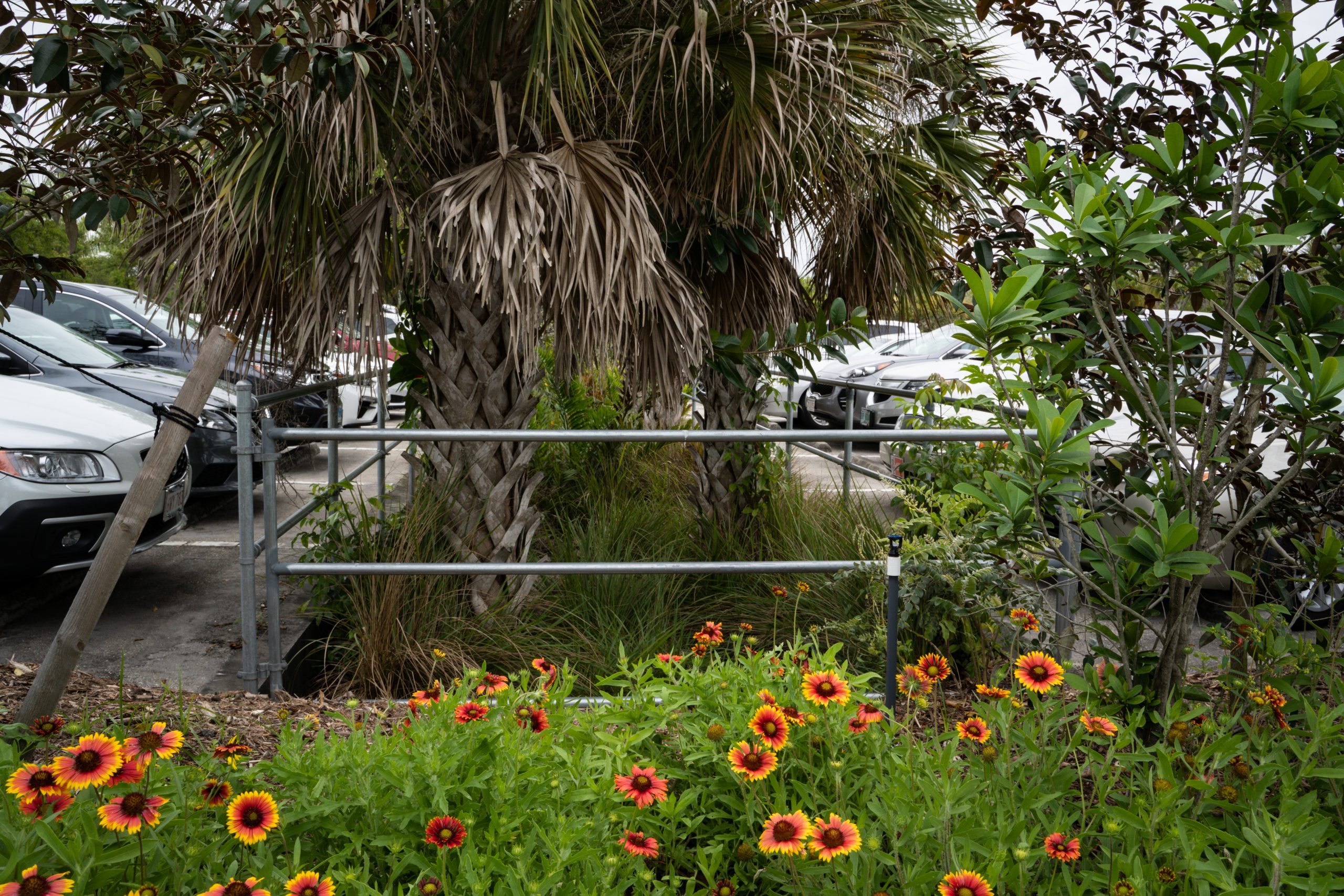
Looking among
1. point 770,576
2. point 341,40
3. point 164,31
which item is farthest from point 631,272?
point 164,31

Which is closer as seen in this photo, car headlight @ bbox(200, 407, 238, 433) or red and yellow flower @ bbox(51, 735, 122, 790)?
red and yellow flower @ bbox(51, 735, 122, 790)

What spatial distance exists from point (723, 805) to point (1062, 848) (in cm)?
75

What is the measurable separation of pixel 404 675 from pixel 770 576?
1755 millimetres

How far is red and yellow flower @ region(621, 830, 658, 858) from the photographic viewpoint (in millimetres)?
1771

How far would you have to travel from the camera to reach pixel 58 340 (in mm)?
7047

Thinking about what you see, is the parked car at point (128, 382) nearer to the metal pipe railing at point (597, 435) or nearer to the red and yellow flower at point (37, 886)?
the metal pipe railing at point (597, 435)

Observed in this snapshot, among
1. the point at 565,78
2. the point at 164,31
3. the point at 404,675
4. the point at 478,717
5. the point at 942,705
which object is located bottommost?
the point at 404,675

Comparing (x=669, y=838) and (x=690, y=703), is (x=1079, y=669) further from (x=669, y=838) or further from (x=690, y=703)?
(x=669, y=838)

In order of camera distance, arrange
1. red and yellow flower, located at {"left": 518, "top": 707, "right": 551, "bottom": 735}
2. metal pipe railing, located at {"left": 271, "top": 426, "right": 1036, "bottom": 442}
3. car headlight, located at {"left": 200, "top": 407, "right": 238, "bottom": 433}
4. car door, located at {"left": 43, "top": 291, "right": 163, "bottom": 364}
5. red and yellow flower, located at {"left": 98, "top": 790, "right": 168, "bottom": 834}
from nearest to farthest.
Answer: red and yellow flower, located at {"left": 98, "top": 790, "right": 168, "bottom": 834} → red and yellow flower, located at {"left": 518, "top": 707, "right": 551, "bottom": 735} → metal pipe railing, located at {"left": 271, "top": 426, "right": 1036, "bottom": 442} → car headlight, located at {"left": 200, "top": 407, "right": 238, "bottom": 433} → car door, located at {"left": 43, "top": 291, "right": 163, "bottom": 364}

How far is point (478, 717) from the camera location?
2178 mm

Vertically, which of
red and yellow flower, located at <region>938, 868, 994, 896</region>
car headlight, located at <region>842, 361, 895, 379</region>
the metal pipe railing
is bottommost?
car headlight, located at <region>842, 361, 895, 379</region>

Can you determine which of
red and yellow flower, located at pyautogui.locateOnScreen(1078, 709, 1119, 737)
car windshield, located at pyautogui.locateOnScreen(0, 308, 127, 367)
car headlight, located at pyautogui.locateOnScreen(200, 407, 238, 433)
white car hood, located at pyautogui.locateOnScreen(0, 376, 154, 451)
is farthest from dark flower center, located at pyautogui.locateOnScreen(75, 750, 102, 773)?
car windshield, located at pyautogui.locateOnScreen(0, 308, 127, 367)

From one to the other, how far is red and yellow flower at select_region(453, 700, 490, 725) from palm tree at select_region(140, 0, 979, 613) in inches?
69.5

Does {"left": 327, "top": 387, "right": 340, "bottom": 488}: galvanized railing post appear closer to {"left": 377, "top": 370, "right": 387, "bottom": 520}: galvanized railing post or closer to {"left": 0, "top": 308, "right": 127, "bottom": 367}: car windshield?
{"left": 377, "top": 370, "right": 387, "bottom": 520}: galvanized railing post
